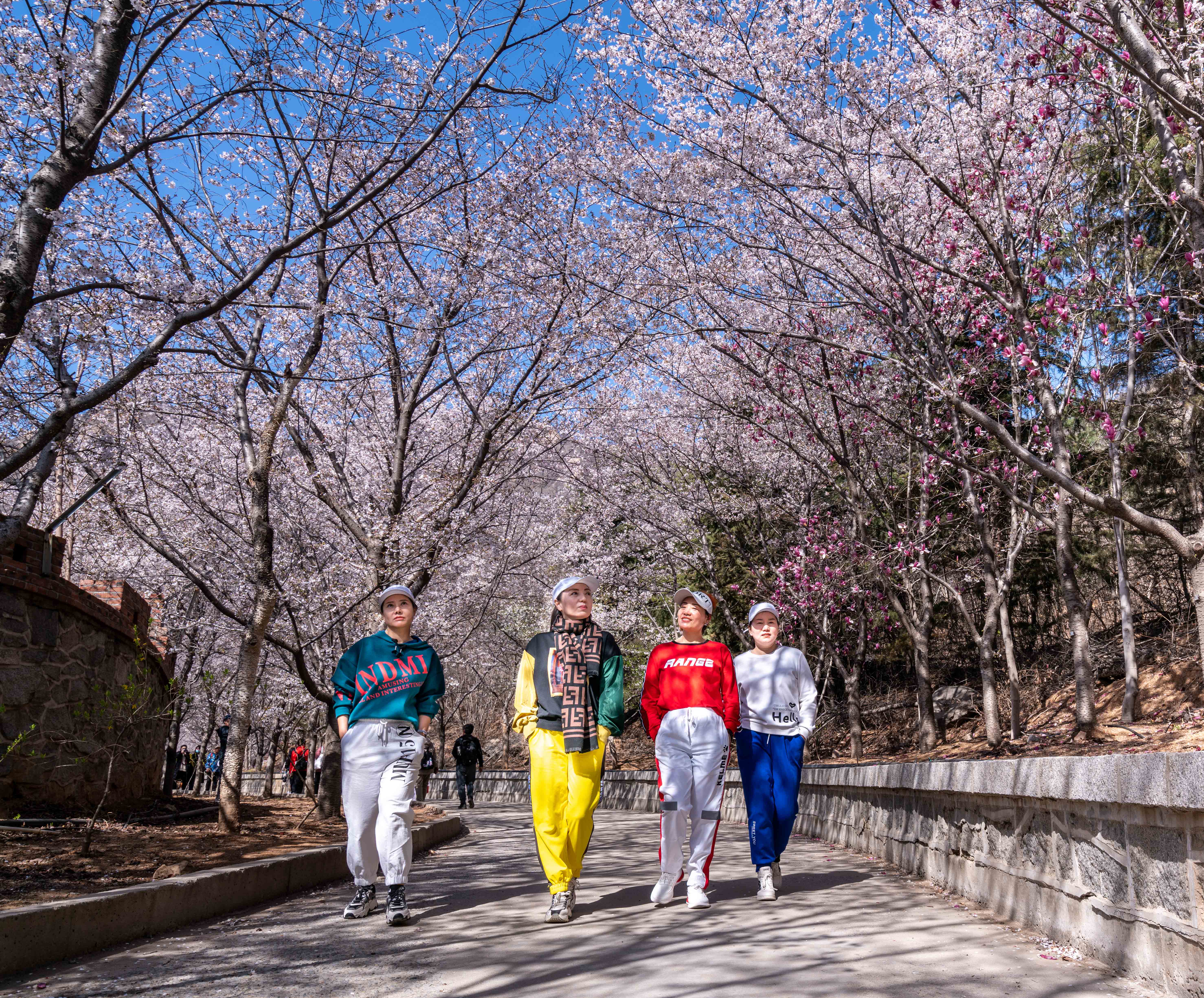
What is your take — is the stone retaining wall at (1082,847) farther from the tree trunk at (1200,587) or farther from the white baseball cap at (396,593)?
the white baseball cap at (396,593)

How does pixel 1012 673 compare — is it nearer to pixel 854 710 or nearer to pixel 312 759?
pixel 854 710

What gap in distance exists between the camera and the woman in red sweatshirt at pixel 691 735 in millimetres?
5531

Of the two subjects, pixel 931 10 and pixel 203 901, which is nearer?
pixel 203 901

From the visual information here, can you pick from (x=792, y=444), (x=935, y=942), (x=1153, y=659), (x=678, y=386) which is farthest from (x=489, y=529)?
(x=935, y=942)

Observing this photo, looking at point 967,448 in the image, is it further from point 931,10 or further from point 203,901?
point 203,901

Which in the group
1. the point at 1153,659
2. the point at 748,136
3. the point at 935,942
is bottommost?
the point at 935,942

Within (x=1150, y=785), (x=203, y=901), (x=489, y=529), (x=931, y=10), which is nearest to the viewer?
(x=1150, y=785)

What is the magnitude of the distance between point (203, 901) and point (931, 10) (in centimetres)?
853

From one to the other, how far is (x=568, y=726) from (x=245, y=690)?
14.0 feet

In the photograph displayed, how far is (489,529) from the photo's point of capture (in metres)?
19.7

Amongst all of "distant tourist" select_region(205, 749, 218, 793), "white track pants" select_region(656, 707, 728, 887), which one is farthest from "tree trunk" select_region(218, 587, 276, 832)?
"distant tourist" select_region(205, 749, 218, 793)

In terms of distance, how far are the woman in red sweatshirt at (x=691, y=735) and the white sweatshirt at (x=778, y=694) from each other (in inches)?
6.1

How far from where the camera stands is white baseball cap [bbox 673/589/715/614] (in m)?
6.11

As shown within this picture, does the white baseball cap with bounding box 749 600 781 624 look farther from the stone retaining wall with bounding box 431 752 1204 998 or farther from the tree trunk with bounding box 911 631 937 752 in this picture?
the tree trunk with bounding box 911 631 937 752
